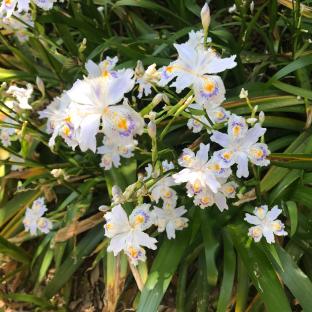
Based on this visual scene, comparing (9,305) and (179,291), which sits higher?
(179,291)

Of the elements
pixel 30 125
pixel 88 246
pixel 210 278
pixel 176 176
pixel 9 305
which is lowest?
pixel 9 305

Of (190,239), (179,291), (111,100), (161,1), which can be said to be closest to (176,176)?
(111,100)

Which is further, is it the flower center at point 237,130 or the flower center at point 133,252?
the flower center at point 133,252

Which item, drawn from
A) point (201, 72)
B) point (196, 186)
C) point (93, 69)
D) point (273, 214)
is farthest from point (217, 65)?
point (273, 214)

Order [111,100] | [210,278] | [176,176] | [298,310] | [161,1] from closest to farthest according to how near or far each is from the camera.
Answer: [111,100] → [176,176] → [210,278] → [298,310] → [161,1]

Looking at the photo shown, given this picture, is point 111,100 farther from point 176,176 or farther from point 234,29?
point 234,29

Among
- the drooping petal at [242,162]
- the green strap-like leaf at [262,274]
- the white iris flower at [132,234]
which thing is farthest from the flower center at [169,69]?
the green strap-like leaf at [262,274]

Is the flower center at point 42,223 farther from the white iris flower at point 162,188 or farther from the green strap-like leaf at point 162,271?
the white iris flower at point 162,188
